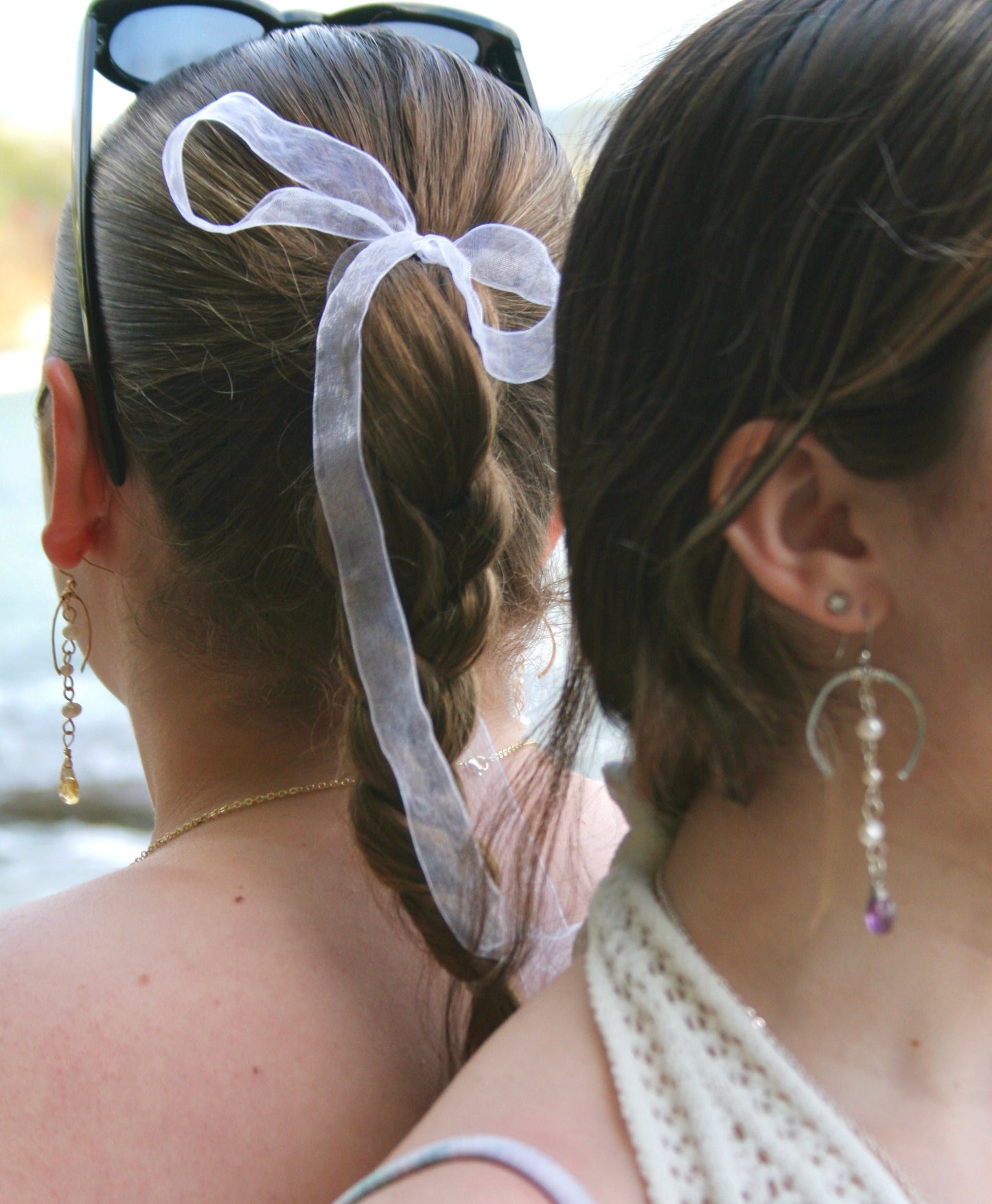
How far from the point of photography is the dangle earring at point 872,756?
0.74 m

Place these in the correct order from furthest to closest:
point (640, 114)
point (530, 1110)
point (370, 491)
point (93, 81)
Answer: point (93, 81)
point (370, 491)
point (640, 114)
point (530, 1110)

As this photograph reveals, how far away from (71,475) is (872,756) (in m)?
0.74

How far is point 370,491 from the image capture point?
92 centimetres

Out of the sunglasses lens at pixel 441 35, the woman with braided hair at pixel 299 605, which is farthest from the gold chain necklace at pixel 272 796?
the sunglasses lens at pixel 441 35

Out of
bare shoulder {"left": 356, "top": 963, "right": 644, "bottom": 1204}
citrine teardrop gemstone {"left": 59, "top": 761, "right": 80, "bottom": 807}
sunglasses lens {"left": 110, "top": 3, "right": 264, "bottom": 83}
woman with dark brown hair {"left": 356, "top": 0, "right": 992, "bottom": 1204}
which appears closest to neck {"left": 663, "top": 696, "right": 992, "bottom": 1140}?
woman with dark brown hair {"left": 356, "top": 0, "right": 992, "bottom": 1204}

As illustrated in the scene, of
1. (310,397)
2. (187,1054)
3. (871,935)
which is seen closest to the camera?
(871,935)

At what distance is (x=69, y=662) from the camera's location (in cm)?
133

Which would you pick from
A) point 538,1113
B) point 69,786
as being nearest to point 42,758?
point 69,786

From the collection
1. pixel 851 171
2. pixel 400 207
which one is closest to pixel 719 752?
pixel 851 171

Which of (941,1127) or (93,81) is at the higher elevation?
(93,81)

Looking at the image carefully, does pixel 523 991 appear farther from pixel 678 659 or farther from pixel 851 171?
pixel 851 171

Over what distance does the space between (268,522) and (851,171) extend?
547mm

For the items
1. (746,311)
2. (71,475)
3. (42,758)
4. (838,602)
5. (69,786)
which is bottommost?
(42,758)

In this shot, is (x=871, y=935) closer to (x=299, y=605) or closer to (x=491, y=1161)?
(x=491, y=1161)
